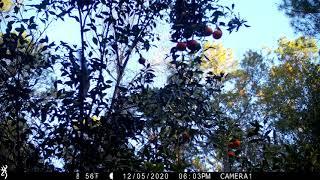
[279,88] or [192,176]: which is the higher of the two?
[279,88]

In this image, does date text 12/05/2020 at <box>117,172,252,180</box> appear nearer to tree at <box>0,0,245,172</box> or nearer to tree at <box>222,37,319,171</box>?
tree at <box>0,0,245,172</box>

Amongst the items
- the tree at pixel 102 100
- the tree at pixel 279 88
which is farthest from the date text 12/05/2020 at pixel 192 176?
the tree at pixel 279 88

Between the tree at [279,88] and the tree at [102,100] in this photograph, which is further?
the tree at [279,88]

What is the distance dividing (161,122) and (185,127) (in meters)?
0.35

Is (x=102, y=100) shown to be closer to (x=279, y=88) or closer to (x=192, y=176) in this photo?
(x=192, y=176)

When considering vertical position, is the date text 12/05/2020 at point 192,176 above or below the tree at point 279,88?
below

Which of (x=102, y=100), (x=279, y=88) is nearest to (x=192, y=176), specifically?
(x=102, y=100)

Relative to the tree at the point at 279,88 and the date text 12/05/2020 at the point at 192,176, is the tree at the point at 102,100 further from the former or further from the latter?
the tree at the point at 279,88

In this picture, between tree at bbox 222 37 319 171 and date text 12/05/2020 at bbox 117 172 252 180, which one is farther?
tree at bbox 222 37 319 171

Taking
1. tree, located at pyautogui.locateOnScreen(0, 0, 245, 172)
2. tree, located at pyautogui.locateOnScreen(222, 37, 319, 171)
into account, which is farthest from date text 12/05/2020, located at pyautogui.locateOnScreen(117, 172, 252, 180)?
tree, located at pyautogui.locateOnScreen(222, 37, 319, 171)

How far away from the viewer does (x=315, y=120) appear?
1011 centimetres

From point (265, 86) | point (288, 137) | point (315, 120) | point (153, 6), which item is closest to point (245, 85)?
point (265, 86)

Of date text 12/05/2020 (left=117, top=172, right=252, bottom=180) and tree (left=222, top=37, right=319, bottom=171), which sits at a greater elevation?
tree (left=222, top=37, right=319, bottom=171)

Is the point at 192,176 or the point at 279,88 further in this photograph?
the point at 279,88
